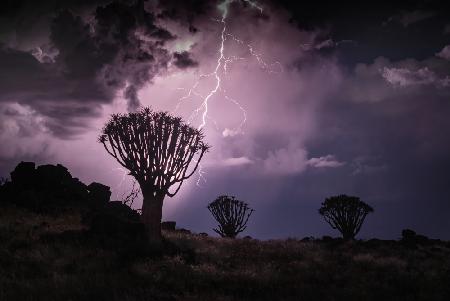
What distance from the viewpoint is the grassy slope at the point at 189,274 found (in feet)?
30.7

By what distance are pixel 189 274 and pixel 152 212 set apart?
567cm

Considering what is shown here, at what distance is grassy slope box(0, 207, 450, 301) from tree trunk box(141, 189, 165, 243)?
130 cm

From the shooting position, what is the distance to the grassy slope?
30.7 ft

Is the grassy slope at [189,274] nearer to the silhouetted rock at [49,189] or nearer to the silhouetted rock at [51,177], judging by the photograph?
the silhouetted rock at [49,189]

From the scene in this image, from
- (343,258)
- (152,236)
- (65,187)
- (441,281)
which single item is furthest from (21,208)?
(441,281)

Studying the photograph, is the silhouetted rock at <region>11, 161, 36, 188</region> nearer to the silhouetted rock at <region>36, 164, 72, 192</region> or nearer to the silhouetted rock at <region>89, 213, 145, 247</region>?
the silhouetted rock at <region>36, 164, 72, 192</region>

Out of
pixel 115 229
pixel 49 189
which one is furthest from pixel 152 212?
pixel 49 189

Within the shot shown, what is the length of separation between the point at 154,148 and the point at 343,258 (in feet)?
29.7

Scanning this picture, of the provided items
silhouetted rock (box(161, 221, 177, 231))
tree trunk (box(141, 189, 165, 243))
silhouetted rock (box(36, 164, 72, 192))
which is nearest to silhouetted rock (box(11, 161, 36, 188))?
silhouetted rock (box(36, 164, 72, 192))

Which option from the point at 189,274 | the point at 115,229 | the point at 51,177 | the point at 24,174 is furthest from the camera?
the point at 51,177

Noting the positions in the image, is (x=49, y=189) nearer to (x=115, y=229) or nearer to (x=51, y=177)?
(x=51, y=177)

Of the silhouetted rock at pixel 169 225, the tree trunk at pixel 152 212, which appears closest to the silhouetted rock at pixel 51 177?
the silhouetted rock at pixel 169 225

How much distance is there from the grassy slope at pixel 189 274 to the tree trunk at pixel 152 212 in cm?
130

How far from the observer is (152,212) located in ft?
55.9
